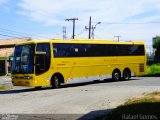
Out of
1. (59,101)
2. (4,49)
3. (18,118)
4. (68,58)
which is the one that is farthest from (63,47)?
(4,49)

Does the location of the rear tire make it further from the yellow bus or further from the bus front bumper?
the bus front bumper

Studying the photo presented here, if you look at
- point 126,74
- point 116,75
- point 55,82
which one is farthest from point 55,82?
point 126,74

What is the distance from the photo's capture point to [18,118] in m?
13.2

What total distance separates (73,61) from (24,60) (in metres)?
3.79

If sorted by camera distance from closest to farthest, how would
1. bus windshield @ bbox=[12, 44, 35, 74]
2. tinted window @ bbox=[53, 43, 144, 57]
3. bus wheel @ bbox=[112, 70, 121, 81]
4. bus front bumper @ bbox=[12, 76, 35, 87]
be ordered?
bus front bumper @ bbox=[12, 76, 35, 87], bus windshield @ bbox=[12, 44, 35, 74], tinted window @ bbox=[53, 43, 144, 57], bus wheel @ bbox=[112, 70, 121, 81]

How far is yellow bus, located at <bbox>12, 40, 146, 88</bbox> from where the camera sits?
24.6 meters

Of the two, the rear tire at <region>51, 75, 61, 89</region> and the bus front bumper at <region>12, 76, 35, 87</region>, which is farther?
the rear tire at <region>51, 75, 61, 89</region>

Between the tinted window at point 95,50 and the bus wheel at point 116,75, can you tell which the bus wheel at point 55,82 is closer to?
the tinted window at point 95,50

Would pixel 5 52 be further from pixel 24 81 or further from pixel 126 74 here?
pixel 24 81

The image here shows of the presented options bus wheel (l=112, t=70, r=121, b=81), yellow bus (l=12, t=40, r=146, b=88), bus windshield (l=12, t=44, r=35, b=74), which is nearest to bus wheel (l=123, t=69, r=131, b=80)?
yellow bus (l=12, t=40, r=146, b=88)

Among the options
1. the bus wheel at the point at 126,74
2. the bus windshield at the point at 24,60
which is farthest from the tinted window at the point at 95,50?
the bus windshield at the point at 24,60

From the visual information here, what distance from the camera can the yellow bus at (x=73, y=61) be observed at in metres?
24.6

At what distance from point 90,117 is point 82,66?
49.0 feet

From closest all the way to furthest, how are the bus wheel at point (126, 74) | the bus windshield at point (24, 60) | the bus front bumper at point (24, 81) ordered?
the bus front bumper at point (24, 81) → the bus windshield at point (24, 60) → the bus wheel at point (126, 74)
